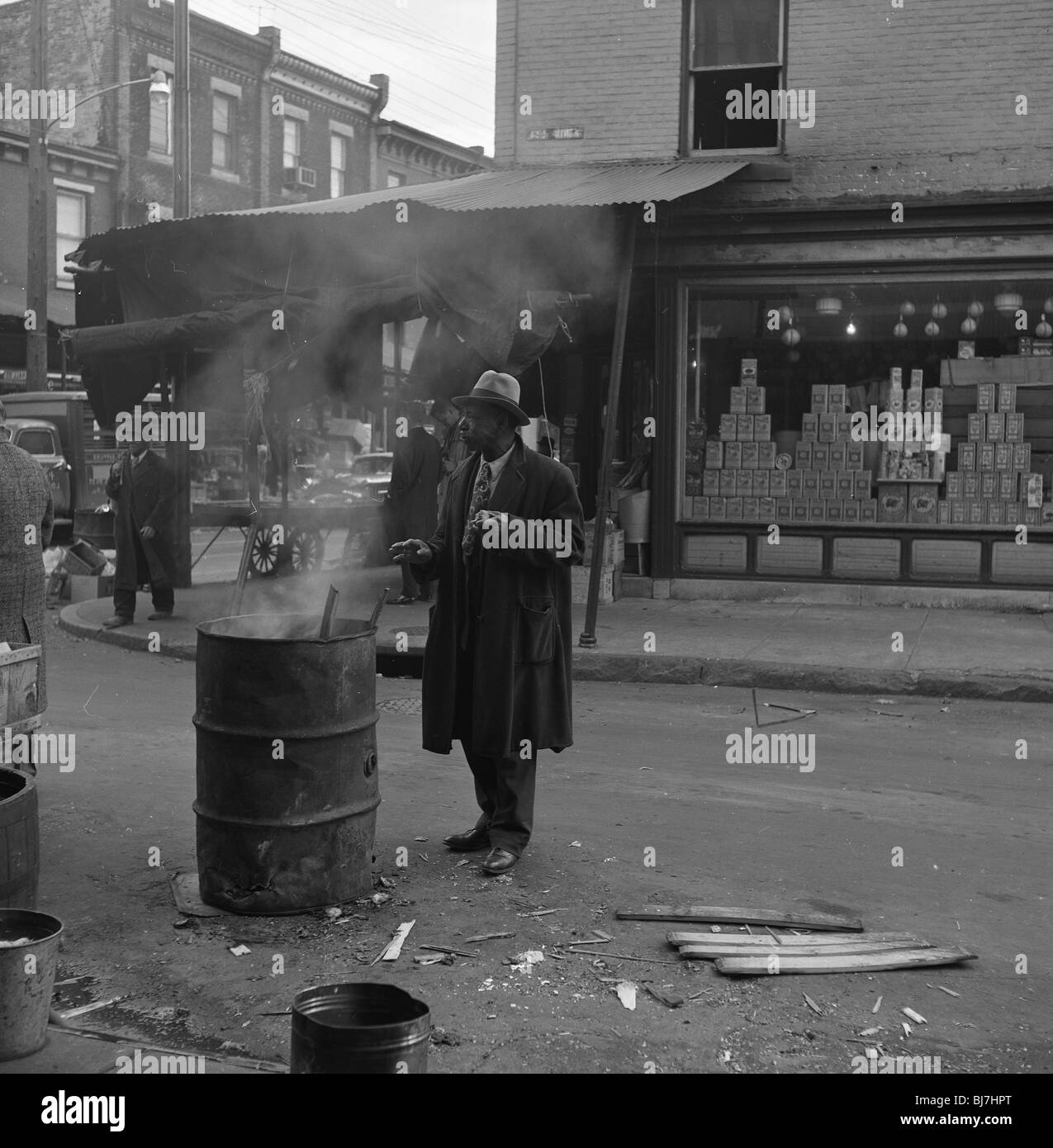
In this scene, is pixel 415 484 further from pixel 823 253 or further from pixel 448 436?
pixel 823 253

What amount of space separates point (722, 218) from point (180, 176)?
7.40m

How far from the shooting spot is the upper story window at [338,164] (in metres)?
37.5

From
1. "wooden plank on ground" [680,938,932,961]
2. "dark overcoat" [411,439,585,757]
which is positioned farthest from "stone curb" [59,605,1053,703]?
"wooden plank on ground" [680,938,932,961]

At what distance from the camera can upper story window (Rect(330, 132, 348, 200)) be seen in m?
37.5

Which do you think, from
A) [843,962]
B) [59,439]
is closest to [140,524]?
[843,962]

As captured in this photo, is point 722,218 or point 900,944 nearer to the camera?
point 900,944

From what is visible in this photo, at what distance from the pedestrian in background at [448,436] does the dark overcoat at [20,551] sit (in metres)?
5.82

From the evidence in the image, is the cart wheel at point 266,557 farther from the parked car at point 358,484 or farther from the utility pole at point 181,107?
the utility pole at point 181,107

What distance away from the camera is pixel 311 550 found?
653 inches

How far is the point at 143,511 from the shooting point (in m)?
12.0

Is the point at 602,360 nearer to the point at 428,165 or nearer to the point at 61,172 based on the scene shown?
the point at 61,172

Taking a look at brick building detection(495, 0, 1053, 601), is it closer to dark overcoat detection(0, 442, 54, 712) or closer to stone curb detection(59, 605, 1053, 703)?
stone curb detection(59, 605, 1053, 703)

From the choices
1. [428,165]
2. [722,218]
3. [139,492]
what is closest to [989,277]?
[722,218]

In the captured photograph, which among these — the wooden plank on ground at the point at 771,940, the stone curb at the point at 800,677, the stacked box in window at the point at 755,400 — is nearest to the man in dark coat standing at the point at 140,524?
the stone curb at the point at 800,677
